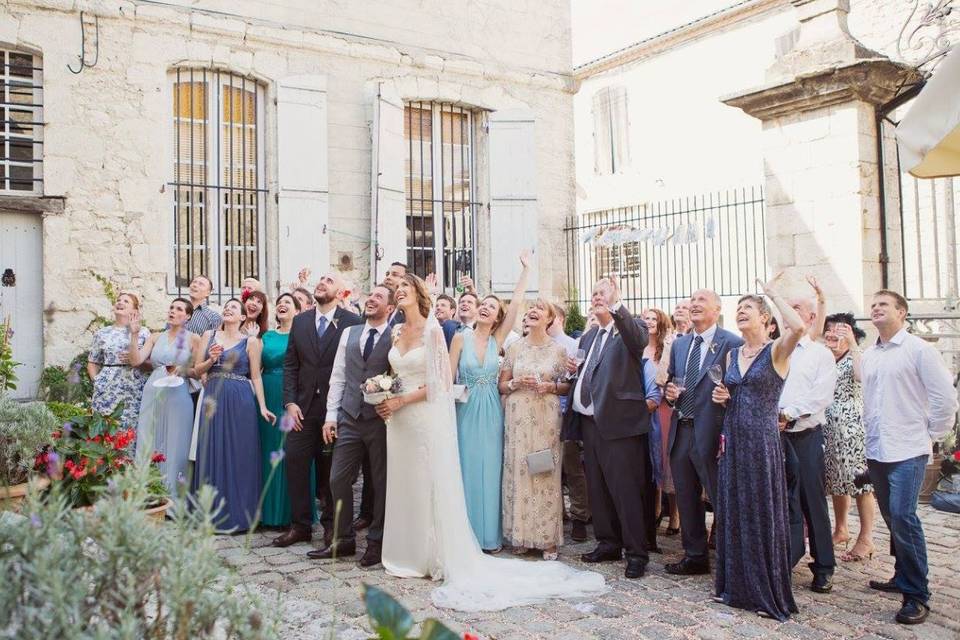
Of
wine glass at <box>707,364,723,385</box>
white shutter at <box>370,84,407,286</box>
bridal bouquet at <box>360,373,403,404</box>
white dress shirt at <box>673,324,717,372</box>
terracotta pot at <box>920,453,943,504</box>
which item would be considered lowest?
terracotta pot at <box>920,453,943,504</box>

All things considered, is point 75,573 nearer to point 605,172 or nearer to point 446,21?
point 446,21

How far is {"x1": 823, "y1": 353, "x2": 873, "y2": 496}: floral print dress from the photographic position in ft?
17.9

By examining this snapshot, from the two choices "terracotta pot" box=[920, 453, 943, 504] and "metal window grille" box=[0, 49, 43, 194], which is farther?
"metal window grille" box=[0, 49, 43, 194]

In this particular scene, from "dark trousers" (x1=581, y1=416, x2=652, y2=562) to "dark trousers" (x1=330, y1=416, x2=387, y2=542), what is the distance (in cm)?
142

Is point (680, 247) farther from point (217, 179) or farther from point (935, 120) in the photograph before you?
point (935, 120)

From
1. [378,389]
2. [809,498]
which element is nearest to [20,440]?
[378,389]

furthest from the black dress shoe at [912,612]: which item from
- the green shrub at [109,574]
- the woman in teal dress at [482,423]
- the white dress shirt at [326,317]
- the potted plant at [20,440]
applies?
the potted plant at [20,440]

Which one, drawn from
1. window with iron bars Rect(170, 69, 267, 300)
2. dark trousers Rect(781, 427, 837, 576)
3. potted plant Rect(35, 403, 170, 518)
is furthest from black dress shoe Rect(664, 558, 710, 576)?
window with iron bars Rect(170, 69, 267, 300)

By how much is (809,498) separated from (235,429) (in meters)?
4.17

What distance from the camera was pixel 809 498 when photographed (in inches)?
192

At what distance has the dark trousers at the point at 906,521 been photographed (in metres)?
4.21

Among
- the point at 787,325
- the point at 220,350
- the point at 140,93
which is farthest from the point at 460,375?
the point at 140,93

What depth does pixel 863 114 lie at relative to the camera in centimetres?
673

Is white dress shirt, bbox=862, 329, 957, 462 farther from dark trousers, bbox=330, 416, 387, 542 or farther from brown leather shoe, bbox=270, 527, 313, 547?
brown leather shoe, bbox=270, 527, 313, 547
